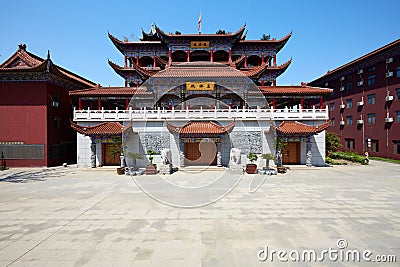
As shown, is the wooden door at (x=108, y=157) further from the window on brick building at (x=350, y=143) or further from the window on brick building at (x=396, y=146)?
the window on brick building at (x=350, y=143)

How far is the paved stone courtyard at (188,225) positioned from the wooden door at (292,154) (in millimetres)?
6614

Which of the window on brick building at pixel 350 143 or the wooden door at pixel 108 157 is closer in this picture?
the wooden door at pixel 108 157

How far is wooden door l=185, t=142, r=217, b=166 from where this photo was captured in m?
17.5

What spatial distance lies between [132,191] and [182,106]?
33.9ft

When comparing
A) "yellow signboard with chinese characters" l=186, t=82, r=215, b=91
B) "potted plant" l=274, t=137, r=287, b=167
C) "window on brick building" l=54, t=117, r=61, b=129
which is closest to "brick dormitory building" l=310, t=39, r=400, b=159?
"potted plant" l=274, t=137, r=287, b=167

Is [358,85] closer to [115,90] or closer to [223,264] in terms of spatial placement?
[115,90]

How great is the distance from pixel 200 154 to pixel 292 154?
7.92 metres

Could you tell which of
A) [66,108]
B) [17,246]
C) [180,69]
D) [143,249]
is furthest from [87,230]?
[66,108]

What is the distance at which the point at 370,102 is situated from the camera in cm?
2505

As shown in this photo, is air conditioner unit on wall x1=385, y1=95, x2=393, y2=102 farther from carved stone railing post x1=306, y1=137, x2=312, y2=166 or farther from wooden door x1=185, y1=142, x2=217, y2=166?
wooden door x1=185, y1=142, x2=217, y2=166

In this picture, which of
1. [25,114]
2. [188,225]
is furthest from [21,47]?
[188,225]

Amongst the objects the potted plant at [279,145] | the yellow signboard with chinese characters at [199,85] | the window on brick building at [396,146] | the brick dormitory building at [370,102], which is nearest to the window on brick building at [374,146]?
the brick dormitory building at [370,102]

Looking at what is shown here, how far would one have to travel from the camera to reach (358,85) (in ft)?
87.7

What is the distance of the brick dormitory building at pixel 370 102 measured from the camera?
71.9 ft
